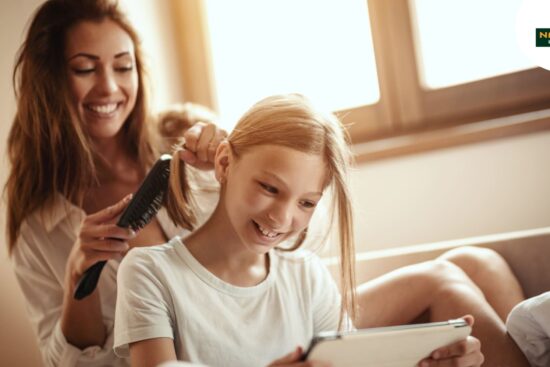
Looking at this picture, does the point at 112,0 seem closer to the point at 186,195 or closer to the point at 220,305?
the point at 186,195

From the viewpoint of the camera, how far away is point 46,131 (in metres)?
1.44

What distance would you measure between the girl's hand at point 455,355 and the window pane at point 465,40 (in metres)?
A: 1.10

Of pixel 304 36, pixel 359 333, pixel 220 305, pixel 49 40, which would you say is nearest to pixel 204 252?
pixel 220 305

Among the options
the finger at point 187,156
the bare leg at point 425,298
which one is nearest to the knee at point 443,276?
the bare leg at point 425,298

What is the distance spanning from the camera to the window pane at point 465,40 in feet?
6.18

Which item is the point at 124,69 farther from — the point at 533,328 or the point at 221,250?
the point at 533,328

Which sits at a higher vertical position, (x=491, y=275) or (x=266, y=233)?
(x=266, y=233)

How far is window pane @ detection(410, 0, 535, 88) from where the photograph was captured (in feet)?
6.18

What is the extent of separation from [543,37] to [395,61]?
398 mm

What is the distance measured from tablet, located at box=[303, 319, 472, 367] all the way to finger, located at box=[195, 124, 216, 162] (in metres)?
0.44

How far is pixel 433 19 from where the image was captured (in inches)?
76.7

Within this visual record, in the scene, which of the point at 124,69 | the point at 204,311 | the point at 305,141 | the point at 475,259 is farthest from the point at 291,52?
the point at 204,311

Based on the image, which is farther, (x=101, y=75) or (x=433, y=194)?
(x=433, y=194)

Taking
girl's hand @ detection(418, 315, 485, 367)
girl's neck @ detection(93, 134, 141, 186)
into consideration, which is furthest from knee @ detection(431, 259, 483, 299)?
girl's neck @ detection(93, 134, 141, 186)
